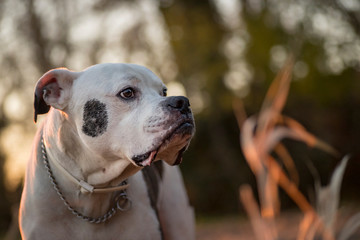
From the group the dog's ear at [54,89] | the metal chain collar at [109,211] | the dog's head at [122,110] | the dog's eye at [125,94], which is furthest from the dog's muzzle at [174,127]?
the dog's ear at [54,89]

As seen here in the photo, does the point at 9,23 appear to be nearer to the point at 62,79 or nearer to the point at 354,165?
the point at 62,79

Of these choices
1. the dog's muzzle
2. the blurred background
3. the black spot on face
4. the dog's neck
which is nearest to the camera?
the dog's muzzle

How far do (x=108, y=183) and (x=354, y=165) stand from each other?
13.3 m

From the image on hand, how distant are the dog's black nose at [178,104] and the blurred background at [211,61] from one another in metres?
7.98

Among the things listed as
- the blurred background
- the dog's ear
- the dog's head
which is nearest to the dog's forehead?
the dog's head

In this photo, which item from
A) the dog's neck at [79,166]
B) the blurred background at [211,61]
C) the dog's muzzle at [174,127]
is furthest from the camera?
the blurred background at [211,61]

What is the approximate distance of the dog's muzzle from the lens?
251 centimetres

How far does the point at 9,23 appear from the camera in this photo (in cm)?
1132

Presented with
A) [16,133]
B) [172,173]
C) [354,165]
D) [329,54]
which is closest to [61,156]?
[172,173]

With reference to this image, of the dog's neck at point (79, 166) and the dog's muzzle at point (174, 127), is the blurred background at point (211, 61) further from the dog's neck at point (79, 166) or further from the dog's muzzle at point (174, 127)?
the dog's muzzle at point (174, 127)

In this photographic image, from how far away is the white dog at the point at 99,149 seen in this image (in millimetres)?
2559

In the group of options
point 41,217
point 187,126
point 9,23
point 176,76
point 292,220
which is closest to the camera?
point 187,126

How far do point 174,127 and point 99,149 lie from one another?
48 centimetres

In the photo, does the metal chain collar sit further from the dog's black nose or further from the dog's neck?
the dog's black nose
